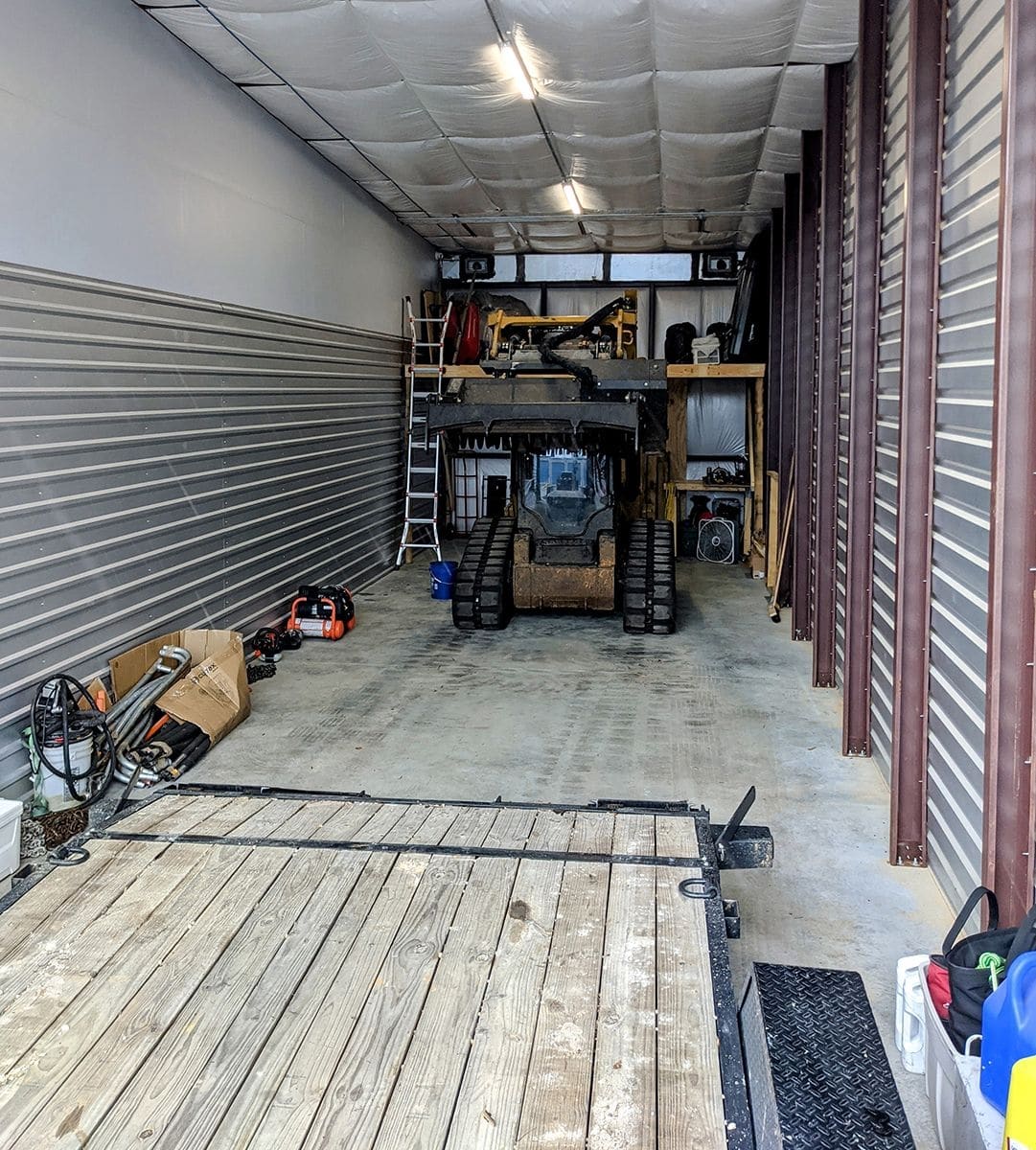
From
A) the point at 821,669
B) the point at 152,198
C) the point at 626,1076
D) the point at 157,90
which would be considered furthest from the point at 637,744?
the point at 157,90

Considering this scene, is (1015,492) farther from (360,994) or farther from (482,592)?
(482,592)

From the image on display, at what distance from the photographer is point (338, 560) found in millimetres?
9477

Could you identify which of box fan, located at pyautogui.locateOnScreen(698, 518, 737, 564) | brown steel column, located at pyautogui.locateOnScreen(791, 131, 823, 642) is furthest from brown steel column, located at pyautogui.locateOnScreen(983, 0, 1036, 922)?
box fan, located at pyautogui.locateOnScreen(698, 518, 737, 564)

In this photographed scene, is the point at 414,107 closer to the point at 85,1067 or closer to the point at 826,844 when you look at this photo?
the point at 826,844

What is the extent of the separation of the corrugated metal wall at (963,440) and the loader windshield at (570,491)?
4.82m

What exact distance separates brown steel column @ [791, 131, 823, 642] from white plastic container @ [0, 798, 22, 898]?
5.45m

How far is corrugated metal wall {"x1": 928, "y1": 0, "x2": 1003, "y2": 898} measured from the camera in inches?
130

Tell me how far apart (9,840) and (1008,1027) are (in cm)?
322

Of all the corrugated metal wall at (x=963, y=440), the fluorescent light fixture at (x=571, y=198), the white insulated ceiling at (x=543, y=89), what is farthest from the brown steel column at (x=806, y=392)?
the corrugated metal wall at (x=963, y=440)

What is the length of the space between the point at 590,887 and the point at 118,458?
147 inches

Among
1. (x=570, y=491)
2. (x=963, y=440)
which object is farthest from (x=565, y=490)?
(x=963, y=440)

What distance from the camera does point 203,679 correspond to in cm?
556

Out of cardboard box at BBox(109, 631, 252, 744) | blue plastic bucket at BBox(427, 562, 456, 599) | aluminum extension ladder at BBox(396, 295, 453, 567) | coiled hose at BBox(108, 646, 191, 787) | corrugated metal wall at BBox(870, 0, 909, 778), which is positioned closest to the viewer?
corrugated metal wall at BBox(870, 0, 909, 778)

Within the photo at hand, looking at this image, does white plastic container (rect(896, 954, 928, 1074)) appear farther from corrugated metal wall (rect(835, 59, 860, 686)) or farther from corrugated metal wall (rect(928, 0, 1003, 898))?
corrugated metal wall (rect(835, 59, 860, 686))
